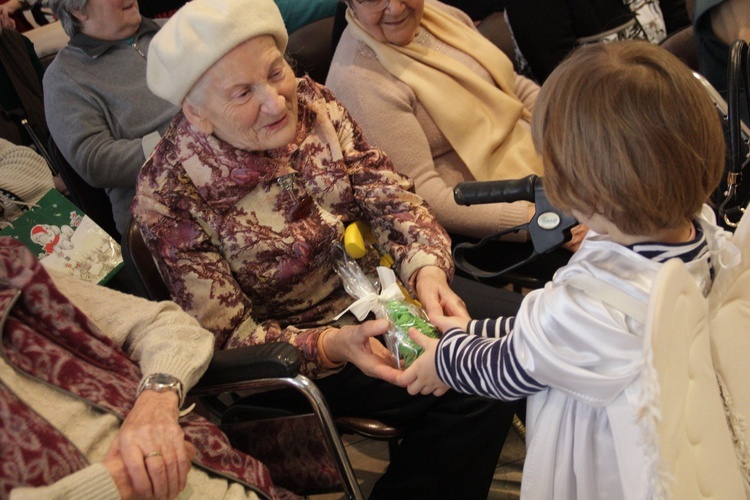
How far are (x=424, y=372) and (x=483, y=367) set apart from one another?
0.62 ft

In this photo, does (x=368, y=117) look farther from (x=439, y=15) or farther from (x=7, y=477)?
(x=7, y=477)

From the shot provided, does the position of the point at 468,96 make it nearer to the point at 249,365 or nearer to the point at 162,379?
the point at 249,365

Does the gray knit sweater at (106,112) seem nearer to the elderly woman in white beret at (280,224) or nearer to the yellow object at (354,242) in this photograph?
the elderly woman in white beret at (280,224)

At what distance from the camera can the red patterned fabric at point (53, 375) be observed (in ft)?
3.56

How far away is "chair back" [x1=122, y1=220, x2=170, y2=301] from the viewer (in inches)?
59.8

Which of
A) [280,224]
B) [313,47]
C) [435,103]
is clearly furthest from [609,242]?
[313,47]

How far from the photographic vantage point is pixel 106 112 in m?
2.32

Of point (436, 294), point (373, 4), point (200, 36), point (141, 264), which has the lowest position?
point (436, 294)

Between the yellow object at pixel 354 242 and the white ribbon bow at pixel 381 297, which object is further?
the yellow object at pixel 354 242

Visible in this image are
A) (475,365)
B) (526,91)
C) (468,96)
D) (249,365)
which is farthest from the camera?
(526,91)

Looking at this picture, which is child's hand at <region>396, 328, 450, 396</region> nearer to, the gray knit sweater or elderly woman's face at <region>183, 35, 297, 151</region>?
elderly woman's face at <region>183, 35, 297, 151</region>

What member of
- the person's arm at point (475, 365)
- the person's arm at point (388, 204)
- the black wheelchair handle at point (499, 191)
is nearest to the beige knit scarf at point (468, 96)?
the person's arm at point (388, 204)

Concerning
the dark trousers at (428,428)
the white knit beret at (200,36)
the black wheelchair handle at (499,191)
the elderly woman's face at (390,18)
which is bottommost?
the dark trousers at (428,428)

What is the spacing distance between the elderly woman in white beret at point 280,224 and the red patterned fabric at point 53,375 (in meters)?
0.26
